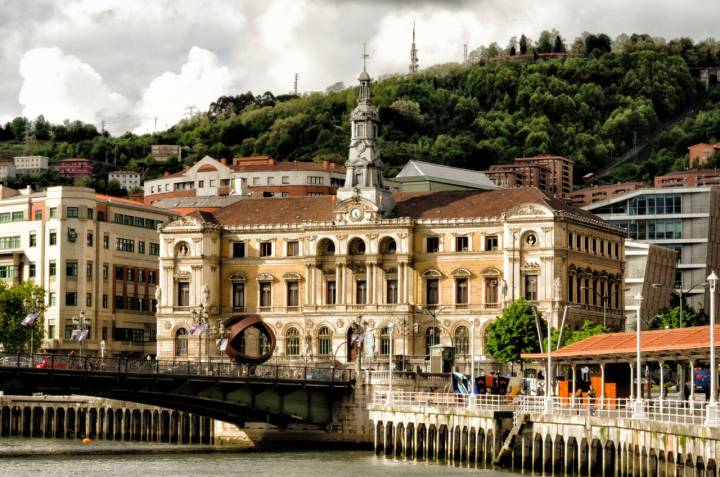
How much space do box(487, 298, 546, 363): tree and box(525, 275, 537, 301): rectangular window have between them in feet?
22.6

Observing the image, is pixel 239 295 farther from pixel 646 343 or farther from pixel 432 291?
pixel 646 343

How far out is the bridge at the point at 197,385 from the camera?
121625mm

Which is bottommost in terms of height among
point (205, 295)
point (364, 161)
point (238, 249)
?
point (205, 295)

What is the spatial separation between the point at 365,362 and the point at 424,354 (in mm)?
16991

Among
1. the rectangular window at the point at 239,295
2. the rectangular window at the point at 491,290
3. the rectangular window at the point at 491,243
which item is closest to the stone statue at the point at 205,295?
the rectangular window at the point at 239,295

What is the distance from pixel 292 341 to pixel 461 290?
60.7ft

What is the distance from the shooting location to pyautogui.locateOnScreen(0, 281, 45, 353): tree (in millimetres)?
184375

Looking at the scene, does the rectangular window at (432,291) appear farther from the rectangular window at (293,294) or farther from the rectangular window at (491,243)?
the rectangular window at (293,294)

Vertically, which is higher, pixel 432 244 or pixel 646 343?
pixel 432 244

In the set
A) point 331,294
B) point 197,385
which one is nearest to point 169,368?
point 197,385

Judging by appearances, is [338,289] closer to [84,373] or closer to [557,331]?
[557,331]

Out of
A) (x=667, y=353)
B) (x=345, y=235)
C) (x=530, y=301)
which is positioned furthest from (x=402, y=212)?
(x=667, y=353)

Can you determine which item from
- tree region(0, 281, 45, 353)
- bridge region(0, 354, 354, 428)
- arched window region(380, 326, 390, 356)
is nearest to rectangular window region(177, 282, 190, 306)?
tree region(0, 281, 45, 353)

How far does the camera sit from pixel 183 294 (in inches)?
7549
